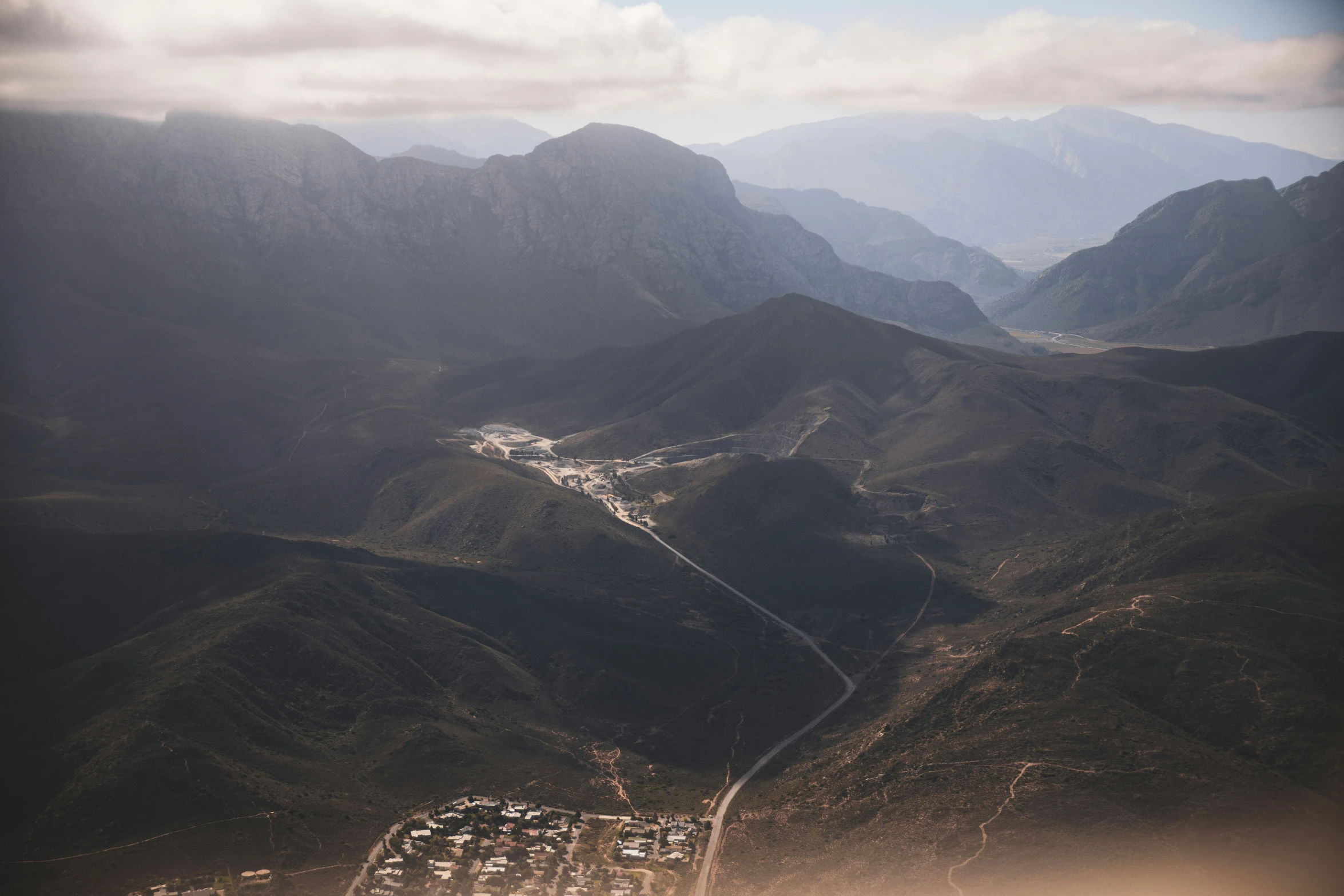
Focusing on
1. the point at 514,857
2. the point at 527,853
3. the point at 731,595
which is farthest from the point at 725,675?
the point at 514,857

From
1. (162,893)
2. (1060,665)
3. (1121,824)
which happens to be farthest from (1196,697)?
(162,893)

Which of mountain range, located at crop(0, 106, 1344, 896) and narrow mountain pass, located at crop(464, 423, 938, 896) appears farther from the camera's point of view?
narrow mountain pass, located at crop(464, 423, 938, 896)

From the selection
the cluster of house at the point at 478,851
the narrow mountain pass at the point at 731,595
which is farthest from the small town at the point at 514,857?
the narrow mountain pass at the point at 731,595

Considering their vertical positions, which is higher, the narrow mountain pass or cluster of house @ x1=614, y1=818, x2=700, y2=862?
cluster of house @ x1=614, y1=818, x2=700, y2=862

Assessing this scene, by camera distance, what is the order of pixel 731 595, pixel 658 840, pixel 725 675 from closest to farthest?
pixel 658 840
pixel 725 675
pixel 731 595

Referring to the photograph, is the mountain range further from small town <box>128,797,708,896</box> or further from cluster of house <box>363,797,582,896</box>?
cluster of house <box>363,797,582,896</box>

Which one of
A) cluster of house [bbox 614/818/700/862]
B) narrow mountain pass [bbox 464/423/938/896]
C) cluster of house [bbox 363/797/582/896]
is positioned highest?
cluster of house [bbox 363/797/582/896]

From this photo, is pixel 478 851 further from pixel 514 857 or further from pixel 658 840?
pixel 658 840

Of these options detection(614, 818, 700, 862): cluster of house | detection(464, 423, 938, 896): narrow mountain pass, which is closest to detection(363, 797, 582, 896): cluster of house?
detection(614, 818, 700, 862): cluster of house

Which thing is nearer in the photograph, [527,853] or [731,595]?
[527,853]
